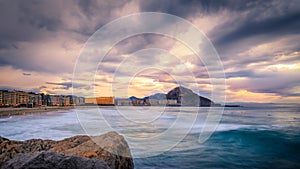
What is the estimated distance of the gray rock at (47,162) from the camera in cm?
286

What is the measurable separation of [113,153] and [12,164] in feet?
7.44

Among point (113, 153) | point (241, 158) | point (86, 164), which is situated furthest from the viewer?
point (241, 158)

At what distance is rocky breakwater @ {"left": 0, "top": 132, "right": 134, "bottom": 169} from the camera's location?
2957 millimetres

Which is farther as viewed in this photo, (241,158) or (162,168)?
(241,158)

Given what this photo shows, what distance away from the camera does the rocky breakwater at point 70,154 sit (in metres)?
2.96

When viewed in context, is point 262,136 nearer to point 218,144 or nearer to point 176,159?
point 218,144

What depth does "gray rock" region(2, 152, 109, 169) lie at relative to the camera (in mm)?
2863

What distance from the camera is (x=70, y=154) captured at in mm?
4527

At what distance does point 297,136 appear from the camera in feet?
47.5

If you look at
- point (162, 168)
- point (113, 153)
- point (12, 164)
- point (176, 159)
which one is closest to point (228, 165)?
point (176, 159)

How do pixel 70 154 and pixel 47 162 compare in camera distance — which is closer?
pixel 47 162

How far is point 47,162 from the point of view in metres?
2.94

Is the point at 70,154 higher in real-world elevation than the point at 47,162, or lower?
lower

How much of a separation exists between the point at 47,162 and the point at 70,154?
66.1 inches
